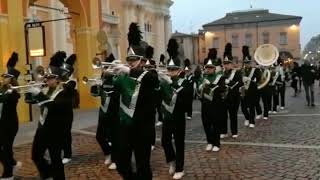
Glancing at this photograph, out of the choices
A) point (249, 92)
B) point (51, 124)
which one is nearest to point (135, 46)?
point (51, 124)

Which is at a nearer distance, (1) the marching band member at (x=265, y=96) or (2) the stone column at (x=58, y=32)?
(1) the marching band member at (x=265, y=96)

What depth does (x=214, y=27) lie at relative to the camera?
87.4 meters

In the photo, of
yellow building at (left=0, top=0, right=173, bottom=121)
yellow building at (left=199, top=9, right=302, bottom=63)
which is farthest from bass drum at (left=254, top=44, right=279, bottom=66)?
yellow building at (left=199, top=9, right=302, bottom=63)

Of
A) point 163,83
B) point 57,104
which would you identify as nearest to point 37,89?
point 57,104

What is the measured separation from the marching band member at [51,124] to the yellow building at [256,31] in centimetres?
7270

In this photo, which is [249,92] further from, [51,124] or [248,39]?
[248,39]

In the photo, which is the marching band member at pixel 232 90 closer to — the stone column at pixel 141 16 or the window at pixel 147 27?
the stone column at pixel 141 16

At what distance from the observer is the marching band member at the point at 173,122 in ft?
28.1

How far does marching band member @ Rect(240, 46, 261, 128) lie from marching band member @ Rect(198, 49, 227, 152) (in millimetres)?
3144

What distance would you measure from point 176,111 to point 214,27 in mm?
79735

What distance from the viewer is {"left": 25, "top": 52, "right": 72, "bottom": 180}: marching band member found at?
7.78 metres

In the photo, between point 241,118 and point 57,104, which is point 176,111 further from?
point 241,118

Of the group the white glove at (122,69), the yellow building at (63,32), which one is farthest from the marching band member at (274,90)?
the white glove at (122,69)

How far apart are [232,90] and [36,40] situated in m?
8.22
